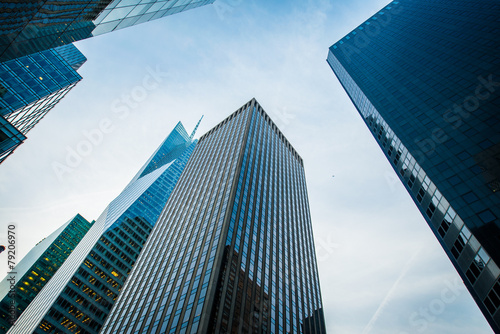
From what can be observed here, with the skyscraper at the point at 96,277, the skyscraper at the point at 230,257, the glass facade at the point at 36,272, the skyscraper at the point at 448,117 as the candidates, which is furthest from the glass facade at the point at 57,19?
the glass facade at the point at 36,272

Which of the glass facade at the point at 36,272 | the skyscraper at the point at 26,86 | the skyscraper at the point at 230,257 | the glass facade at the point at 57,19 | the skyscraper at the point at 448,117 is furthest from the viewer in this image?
the glass facade at the point at 36,272

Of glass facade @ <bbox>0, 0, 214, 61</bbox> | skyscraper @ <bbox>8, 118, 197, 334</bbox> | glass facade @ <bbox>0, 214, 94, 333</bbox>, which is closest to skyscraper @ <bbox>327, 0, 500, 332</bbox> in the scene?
glass facade @ <bbox>0, 0, 214, 61</bbox>

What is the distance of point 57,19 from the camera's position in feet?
67.1

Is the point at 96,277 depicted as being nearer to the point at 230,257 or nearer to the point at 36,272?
the point at 230,257

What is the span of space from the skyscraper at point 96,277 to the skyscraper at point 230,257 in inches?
1237

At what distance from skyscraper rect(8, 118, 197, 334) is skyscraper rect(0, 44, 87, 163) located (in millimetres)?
58859

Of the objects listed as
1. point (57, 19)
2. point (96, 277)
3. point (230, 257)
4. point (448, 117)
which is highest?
point (448, 117)

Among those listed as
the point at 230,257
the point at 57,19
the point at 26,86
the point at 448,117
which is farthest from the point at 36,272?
the point at 448,117

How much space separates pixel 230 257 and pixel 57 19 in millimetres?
41861

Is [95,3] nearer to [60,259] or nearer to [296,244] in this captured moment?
[296,244]

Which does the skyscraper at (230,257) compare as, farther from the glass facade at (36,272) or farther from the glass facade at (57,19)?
the glass facade at (36,272)

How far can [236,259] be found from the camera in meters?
50.6

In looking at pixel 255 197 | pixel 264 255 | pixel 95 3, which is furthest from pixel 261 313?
pixel 95 3

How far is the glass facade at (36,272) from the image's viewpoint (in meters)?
109
